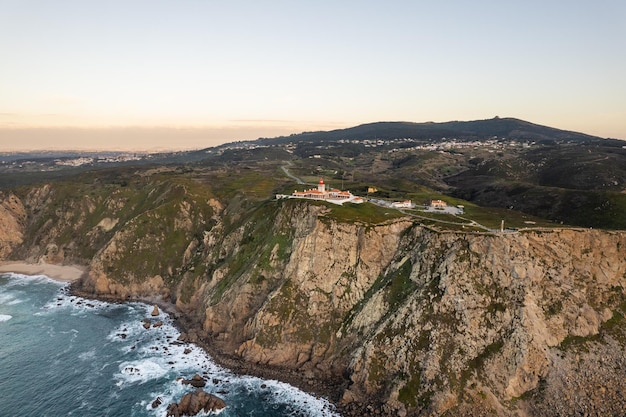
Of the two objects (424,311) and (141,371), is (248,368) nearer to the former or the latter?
(141,371)

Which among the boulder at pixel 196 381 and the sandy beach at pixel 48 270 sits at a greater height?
the sandy beach at pixel 48 270

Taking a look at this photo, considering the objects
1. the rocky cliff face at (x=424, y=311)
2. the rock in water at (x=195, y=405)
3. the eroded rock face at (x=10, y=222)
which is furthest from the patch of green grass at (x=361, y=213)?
the eroded rock face at (x=10, y=222)

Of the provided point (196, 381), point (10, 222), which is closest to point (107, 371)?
point (196, 381)

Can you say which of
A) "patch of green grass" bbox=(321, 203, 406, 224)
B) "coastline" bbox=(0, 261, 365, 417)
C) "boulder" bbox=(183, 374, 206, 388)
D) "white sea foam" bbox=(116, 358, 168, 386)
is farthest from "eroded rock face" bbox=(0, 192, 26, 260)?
"patch of green grass" bbox=(321, 203, 406, 224)

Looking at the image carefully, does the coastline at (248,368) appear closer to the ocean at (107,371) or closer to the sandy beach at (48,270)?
the ocean at (107,371)

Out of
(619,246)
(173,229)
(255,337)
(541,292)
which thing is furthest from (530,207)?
(173,229)

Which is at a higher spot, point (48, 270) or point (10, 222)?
point (10, 222)
